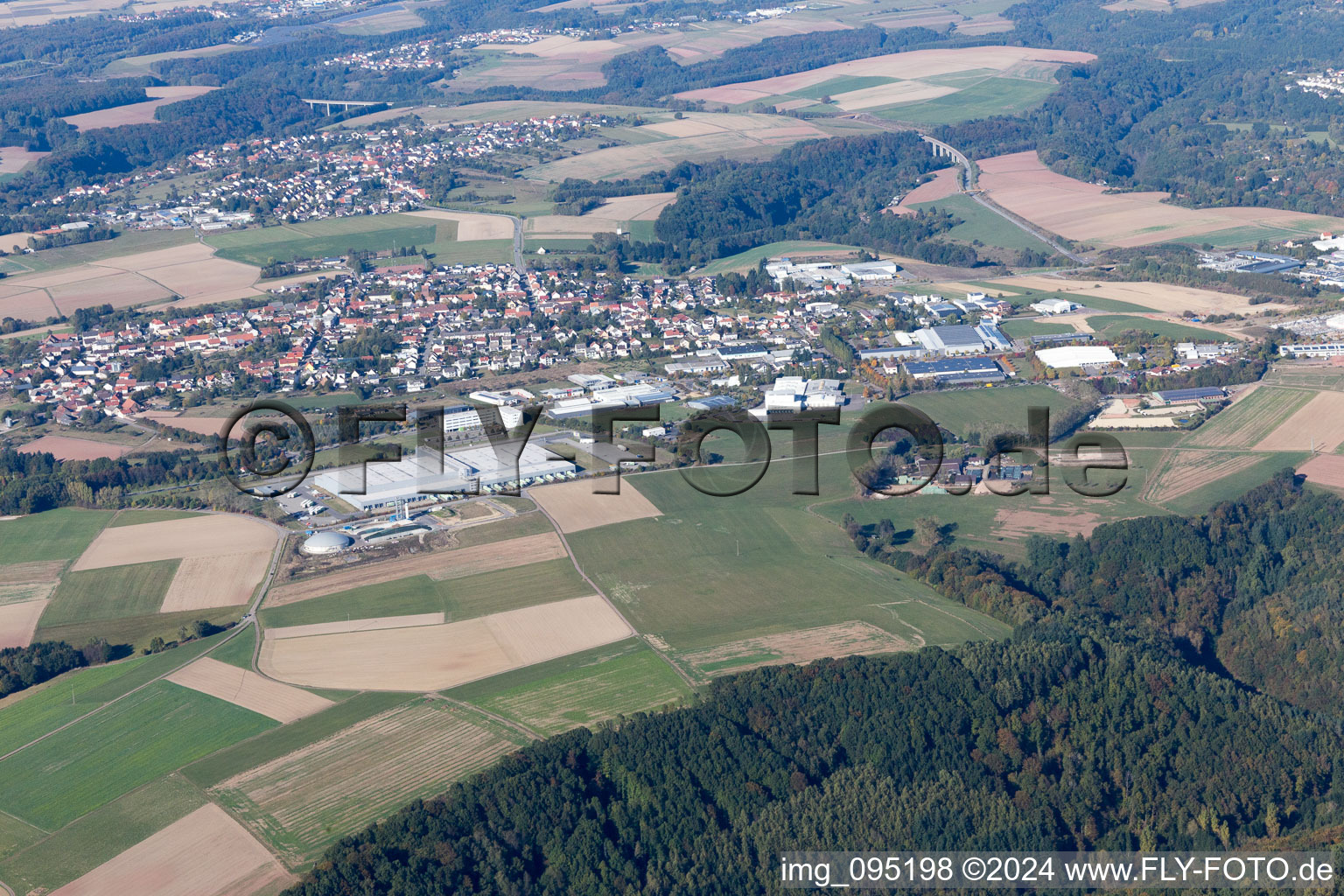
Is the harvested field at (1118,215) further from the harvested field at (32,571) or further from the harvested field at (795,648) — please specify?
the harvested field at (32,571)

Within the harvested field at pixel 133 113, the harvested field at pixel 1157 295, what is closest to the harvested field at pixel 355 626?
the harvested field at pixel 1157 295

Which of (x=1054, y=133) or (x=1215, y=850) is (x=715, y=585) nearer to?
(x=1215, y=850)

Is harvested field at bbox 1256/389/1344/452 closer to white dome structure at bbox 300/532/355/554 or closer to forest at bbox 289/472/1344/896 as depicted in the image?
forest at bbox 289/472/1344/896

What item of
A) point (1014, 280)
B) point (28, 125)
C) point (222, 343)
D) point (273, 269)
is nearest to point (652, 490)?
point (222, 343)

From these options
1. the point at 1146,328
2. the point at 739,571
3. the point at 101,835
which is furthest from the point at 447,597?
the point at 1146,328

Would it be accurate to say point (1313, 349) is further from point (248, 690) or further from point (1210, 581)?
point (248, 690)

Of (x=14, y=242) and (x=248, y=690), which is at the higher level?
(x=14, y=242)
